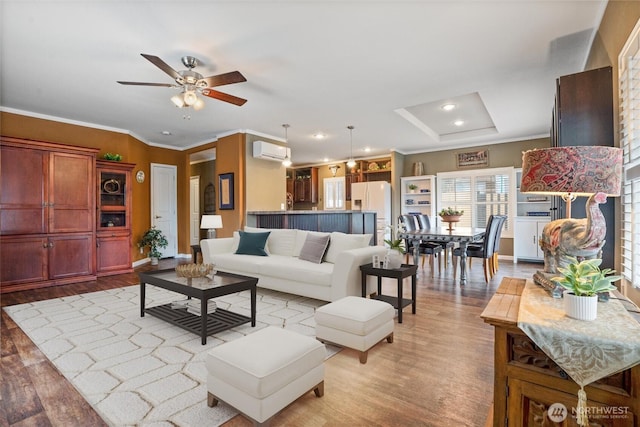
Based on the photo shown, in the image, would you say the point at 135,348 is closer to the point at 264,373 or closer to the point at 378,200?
the point at 264,373

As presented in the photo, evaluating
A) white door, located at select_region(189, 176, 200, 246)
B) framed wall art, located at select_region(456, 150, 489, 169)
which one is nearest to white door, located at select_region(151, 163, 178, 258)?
white door, located at select_region(189, 176, 200, 246)

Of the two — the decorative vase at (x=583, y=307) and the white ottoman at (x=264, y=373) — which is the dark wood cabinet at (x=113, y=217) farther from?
the decorative vase at (x=583, y=307)

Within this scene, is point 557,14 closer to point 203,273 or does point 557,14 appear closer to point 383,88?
point 383,88

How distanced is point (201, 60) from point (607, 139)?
355 centimetres

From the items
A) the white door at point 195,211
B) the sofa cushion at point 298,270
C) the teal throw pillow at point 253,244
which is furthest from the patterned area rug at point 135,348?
the white door at point 195,211

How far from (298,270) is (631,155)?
2922 mm

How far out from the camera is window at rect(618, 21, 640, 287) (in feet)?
5.25

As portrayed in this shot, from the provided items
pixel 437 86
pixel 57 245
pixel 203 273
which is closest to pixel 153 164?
pixel 57 245

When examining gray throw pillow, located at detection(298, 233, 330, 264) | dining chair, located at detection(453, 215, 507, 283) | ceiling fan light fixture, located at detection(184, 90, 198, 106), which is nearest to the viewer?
ceiling fan light fixture, located at detection(184, 90, 198, 106)

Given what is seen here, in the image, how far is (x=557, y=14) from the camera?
→ 8.15ft

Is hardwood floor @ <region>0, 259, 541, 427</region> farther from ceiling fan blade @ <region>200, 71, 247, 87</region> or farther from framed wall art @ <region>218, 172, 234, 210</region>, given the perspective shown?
framed wall art @ <region>218, 172, 234, 210</region>

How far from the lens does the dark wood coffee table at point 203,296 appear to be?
101 inches

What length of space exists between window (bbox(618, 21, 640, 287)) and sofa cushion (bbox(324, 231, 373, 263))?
2.33 m

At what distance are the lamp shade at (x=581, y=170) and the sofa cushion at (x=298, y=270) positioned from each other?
237cm
